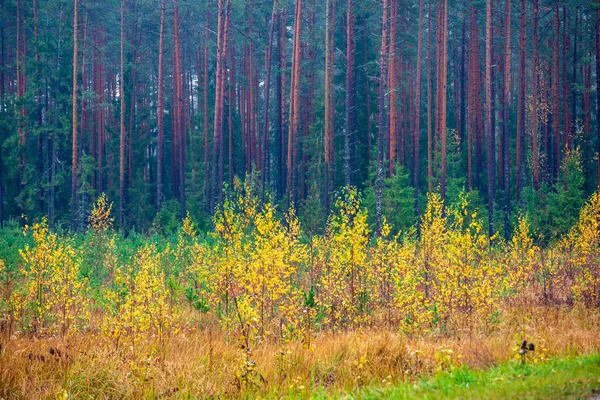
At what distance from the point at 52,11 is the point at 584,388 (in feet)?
106

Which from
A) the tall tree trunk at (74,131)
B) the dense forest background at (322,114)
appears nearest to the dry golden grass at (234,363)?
the dense forest background at (322,114)

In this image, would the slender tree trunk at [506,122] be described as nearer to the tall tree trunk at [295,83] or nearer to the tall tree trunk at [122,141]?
the tall tree trunk at [295,83]

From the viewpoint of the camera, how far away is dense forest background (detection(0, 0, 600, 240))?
22.8 m

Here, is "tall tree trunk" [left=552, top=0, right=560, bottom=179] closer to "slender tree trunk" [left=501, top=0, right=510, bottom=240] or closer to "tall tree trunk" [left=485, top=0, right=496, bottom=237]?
"slender tree trunk" [left=501, top=0, right=510, bottom=240]

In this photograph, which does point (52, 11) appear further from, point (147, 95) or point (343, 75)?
point (343, 75)

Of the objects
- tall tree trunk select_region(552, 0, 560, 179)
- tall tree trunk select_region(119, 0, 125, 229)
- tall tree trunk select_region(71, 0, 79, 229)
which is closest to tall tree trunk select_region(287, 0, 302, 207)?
tall tree trunk select_region(119, 0, 125, 229)

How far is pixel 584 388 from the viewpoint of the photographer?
5164 millimetres

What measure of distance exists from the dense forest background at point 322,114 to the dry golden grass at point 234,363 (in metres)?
11.3

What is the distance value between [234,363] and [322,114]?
24.7m

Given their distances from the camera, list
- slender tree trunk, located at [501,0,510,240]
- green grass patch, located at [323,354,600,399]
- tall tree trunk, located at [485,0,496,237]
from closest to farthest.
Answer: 1. green grass patch, located at [323,354,600,399]
2. tall tree trunk, located at [485,0,496,237]
3. slender tree trunk, located at [501,0,510,240]

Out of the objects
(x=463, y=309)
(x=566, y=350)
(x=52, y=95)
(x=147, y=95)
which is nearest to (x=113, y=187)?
(x=52, y=95)

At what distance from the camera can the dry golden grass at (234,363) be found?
245 inches

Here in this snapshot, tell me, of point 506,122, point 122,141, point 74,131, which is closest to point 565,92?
point 506,122

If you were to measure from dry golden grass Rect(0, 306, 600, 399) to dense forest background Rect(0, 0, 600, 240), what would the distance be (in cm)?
1127
